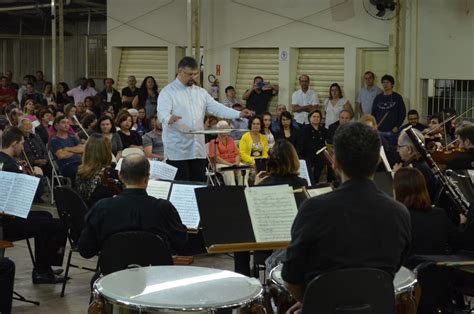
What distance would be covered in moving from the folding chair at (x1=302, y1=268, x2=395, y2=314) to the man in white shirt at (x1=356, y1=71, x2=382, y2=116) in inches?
404

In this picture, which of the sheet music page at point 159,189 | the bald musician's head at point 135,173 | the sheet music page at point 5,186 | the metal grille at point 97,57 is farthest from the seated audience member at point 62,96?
the bald musician's head at point 135,173

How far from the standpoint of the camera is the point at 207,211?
5.01 meters

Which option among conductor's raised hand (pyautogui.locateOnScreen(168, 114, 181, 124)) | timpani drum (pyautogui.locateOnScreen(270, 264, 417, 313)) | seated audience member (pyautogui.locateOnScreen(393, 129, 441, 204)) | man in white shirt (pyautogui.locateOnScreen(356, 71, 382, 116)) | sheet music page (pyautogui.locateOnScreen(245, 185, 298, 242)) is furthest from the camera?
man in white shirt (pyautogui.locateOnScreen(356, 71, 382, 116))

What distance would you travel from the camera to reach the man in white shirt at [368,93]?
1365cm

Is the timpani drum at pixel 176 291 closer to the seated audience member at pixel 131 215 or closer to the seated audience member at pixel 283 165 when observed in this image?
the seated audience member at pixel 131 215

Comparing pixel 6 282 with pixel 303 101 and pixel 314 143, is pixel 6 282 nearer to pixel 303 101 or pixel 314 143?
pixel 314 143

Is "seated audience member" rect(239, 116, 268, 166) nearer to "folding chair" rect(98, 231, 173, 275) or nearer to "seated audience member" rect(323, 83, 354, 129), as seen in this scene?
"seated audience member" rect(323, 83, 354, 129)

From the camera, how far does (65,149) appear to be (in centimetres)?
1042

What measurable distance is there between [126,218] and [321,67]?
10201 mm

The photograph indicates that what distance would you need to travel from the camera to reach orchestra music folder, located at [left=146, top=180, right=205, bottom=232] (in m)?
5.86

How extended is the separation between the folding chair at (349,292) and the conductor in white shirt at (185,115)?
4.49 metres

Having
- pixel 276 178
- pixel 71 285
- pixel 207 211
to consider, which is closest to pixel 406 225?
pixel 207 211

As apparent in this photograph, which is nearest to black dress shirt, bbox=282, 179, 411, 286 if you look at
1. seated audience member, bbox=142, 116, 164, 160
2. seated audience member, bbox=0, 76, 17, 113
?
seated audience member, bbox=142, 116, 164, 160

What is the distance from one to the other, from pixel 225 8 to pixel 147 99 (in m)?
2.19
